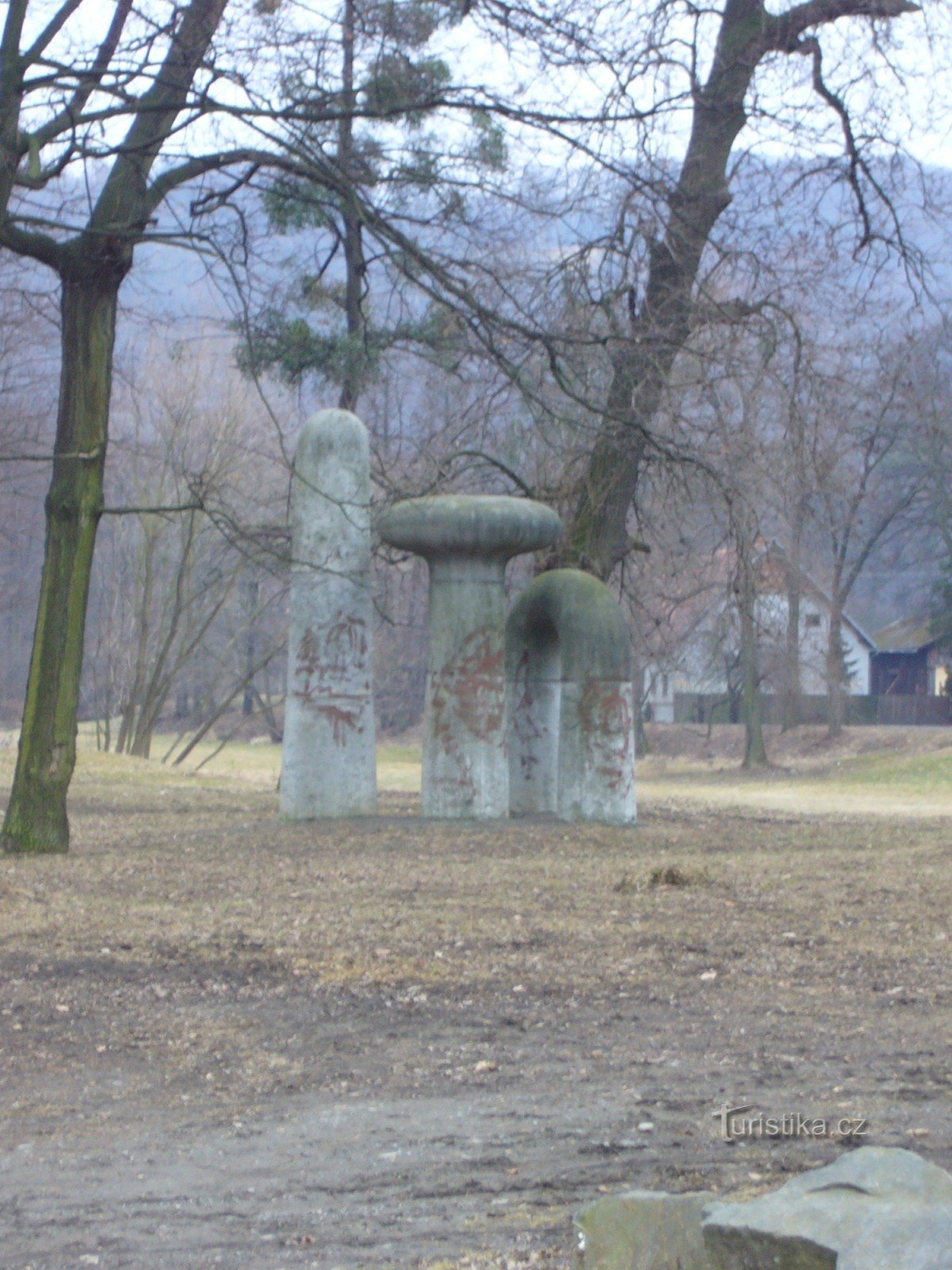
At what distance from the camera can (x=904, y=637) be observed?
71.4 meters

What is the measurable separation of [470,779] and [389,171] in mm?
5680

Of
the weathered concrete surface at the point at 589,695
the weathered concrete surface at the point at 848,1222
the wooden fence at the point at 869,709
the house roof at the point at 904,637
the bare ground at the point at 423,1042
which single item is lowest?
the bare ground at the point at 423,1042

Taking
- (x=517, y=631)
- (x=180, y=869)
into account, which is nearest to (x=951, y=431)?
(x=517, y=631)

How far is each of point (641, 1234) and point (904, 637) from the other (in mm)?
71651

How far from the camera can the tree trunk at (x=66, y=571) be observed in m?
10.3

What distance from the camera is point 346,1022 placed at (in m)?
5.86

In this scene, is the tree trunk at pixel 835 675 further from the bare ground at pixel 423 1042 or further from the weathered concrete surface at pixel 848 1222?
the weathered concrete surface at pixel 848 1222

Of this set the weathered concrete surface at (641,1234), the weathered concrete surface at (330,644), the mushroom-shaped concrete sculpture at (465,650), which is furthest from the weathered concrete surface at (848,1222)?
the weathered concrete surface at (330,644)

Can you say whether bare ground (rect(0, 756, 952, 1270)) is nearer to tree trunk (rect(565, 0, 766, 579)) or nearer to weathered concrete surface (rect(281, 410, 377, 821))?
weathered concrete surface (rect(281, 410, 377, 821))

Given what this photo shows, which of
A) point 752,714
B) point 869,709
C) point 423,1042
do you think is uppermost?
point 869,709

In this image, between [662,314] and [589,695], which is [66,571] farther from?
[662,314]

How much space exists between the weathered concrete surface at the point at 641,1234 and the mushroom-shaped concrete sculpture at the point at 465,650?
33.6 feet

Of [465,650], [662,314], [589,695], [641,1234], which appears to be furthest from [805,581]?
[641,1234]

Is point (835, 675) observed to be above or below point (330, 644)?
above
